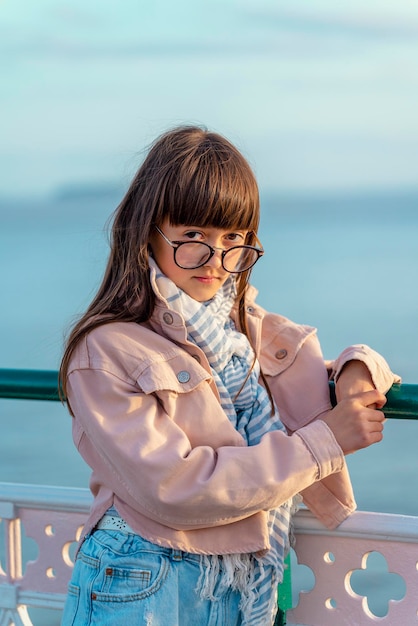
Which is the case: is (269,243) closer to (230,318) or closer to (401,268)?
(401,268)

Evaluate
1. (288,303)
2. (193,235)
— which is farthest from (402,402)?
(288,303)

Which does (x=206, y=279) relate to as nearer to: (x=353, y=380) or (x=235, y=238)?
(x=235, y=238)

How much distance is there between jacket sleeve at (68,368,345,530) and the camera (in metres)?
1.72

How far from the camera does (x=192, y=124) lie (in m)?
2.06

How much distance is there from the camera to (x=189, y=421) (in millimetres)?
1801

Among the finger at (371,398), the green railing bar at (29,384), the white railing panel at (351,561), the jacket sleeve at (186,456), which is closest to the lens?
the jacket sleeve at (186,456)

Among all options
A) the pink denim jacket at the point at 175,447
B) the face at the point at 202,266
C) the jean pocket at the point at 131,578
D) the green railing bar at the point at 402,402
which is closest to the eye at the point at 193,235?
the face at the point at 202,266

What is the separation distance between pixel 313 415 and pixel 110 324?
1.53ft

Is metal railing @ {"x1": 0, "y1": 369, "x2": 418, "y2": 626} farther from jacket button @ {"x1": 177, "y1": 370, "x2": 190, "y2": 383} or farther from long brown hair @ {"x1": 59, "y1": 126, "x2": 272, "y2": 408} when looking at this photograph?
jacket button @ {"x1": 177, "y1": 370, "x2": 190, "y2": 383}

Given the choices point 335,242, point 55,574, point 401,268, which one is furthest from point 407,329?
point 55,574

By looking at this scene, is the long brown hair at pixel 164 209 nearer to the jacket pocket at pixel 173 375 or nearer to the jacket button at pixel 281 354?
the jacket pocket at pixel 173 375

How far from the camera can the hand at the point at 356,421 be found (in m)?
1.78

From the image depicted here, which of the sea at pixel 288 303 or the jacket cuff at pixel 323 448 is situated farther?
the sea at pixel 288 303

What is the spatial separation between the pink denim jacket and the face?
0.08m
